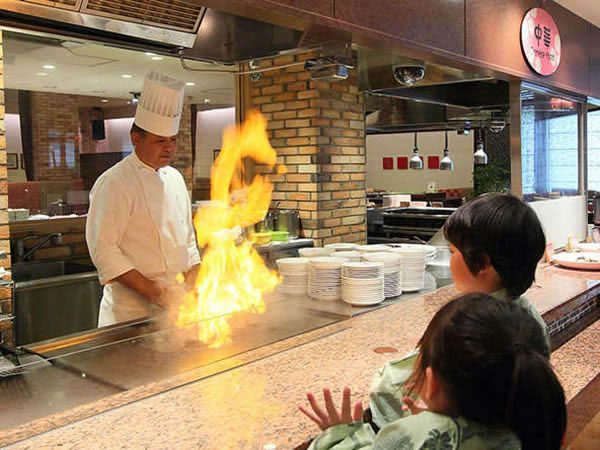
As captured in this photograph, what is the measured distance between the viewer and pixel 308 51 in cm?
254

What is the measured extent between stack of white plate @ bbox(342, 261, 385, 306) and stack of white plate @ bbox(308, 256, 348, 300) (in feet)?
0.15

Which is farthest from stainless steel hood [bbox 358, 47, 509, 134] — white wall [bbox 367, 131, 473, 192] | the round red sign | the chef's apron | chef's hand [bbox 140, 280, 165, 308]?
white wall [bbox 367, 131, 473, 192]

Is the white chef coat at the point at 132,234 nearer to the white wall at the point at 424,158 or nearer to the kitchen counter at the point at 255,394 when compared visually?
the kitchen counter at the point at 255,394

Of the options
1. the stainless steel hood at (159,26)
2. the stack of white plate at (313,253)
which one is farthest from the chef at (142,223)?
the stack of white plate at (313,253)

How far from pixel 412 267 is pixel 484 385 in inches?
72.2

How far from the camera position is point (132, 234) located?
2.96 m

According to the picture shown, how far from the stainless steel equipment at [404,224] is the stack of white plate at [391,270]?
12.5 feet

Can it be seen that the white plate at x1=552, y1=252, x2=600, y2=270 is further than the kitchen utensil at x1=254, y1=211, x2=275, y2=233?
No

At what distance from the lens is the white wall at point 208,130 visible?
5566 mm

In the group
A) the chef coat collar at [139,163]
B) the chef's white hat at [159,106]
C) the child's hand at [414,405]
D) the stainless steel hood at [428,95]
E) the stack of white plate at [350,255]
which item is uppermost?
the stainless steel hood at [428,95]

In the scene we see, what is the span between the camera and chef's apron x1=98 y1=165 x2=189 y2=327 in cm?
292

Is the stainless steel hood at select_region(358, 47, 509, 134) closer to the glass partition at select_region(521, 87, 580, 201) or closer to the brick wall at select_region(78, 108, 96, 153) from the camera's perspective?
the glass partition at select_region(521, 87, 580, 201)

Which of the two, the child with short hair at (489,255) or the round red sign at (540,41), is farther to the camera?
the round red sign at (540,41)

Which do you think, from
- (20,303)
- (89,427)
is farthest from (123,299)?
(89,427)
